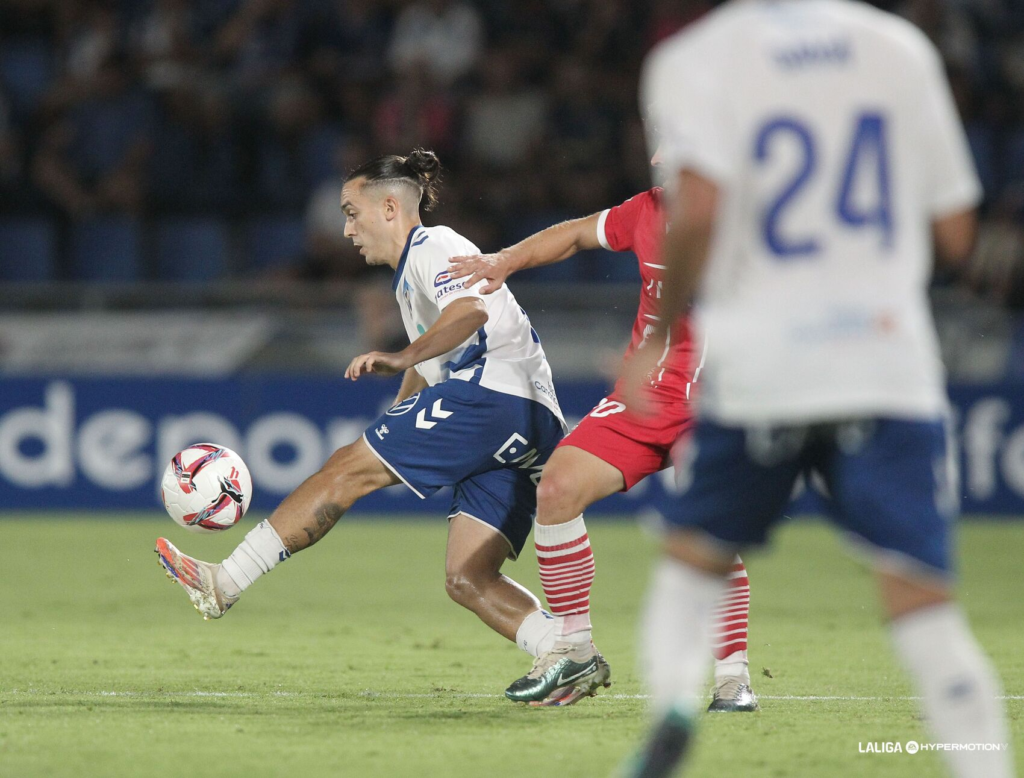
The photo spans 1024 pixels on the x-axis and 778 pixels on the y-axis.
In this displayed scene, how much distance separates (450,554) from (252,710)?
3.31ft

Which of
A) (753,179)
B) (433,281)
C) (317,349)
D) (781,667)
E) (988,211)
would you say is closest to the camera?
(753,179)

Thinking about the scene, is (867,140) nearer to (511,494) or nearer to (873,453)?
(873,453)

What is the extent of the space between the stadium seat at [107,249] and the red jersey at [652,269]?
8.90 m

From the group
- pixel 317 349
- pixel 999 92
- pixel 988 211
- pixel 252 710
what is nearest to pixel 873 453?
pixel 252 710

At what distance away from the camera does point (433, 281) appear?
582 cm

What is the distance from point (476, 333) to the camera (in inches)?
233

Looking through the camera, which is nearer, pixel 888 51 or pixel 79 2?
pixel 888 51

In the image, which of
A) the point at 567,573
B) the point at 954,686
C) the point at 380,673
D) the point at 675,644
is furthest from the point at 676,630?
the point at 380,673

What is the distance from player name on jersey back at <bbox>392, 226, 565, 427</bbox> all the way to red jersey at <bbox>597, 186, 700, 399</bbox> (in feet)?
1.69

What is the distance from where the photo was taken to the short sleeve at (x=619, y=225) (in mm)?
5660

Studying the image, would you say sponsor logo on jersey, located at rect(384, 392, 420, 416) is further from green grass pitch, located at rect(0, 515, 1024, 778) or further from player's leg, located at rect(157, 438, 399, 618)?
green grass pitch, located at rect(0, 515, 1024, 778)

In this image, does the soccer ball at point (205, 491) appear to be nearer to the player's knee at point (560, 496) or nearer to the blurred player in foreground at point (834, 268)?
the player's knee at point (560, 496)

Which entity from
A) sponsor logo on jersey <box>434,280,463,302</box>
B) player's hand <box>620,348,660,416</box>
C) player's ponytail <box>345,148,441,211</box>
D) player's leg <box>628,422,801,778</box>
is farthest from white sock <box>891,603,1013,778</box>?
player's ponytail <box>345,148,441,211</box>

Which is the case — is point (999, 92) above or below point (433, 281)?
below
